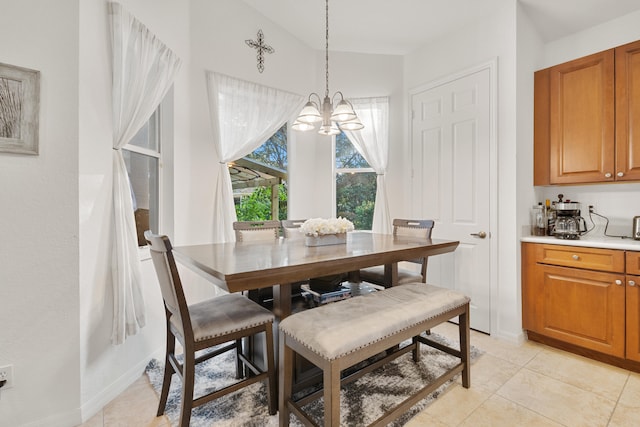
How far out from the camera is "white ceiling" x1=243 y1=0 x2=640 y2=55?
8.38ft

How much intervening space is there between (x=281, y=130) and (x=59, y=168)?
7.98 feet

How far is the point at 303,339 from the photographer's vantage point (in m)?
1.35

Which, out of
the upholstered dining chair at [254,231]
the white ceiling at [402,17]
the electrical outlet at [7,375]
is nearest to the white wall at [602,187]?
the white ceiling at [402,17]

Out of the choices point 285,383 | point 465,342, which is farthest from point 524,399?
point 285,383

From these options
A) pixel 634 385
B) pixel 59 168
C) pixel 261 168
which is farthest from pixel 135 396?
pixel 634 385

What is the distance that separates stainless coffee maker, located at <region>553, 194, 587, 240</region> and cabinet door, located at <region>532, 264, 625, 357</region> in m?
0.31

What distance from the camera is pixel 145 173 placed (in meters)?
2.45

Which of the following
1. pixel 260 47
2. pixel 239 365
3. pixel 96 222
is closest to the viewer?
pixel 96 222

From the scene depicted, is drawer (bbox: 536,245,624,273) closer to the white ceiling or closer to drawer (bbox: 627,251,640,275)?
drawer (bbox: 627,251,640,275)

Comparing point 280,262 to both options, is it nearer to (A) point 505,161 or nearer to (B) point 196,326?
(B) point 196,326

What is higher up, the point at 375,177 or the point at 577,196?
the point at 375,177

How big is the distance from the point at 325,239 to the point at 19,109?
1.75 m

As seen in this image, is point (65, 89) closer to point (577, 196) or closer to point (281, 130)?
point (281, 130)

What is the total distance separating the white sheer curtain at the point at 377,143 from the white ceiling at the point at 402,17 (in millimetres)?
→ 639
